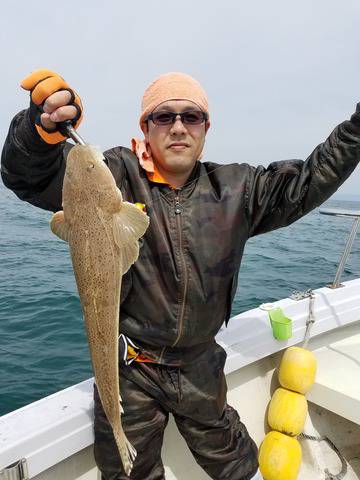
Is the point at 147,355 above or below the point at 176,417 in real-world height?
above

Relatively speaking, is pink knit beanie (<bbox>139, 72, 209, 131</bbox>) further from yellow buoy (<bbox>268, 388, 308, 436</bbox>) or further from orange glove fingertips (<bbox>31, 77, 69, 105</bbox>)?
yellow buoy (<bbox>268, 388, 308, 436</bbox>)

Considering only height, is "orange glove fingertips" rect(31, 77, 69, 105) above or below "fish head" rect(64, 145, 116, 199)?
above

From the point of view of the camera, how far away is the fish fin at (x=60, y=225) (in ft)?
7.22

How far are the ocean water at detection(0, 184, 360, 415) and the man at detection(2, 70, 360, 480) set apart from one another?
3261 mm

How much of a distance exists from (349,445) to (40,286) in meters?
7.81

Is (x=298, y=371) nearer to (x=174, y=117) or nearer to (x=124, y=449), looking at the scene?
(x=124, y=449)

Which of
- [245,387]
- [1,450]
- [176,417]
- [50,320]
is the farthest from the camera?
[50,320]

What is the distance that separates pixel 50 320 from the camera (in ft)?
26.1

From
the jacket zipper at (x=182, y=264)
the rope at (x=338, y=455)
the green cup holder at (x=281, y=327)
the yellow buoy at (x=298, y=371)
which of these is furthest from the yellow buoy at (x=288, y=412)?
the jacket zipper at (x=182, y=264)

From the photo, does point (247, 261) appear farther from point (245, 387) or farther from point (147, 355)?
point (147, 355)

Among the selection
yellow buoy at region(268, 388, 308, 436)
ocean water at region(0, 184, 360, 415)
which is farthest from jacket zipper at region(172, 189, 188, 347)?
ocean water at region(0, 184, 360, 415)

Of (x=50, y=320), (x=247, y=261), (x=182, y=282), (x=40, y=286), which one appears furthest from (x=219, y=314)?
(x=247, y=261)

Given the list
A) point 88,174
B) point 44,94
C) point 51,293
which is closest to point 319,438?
point 88,174

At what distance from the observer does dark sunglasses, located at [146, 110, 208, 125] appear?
2560mm
